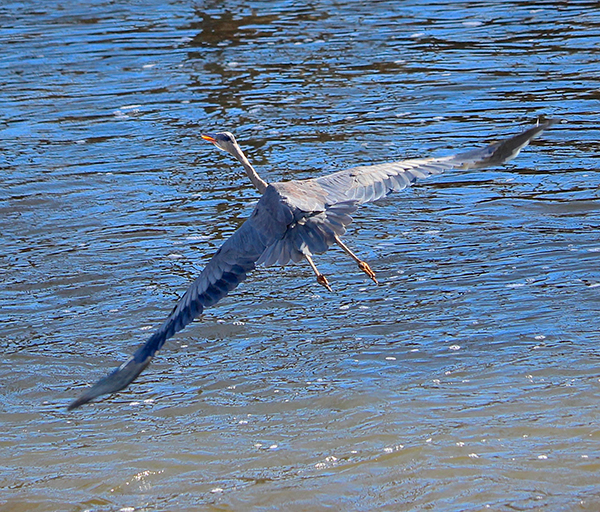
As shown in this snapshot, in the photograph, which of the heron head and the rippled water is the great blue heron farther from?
the heron head

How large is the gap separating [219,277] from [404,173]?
1557mm

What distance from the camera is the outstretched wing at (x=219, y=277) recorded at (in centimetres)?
575

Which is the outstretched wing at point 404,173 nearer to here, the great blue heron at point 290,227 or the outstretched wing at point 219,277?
the great blue heron at point 290,227

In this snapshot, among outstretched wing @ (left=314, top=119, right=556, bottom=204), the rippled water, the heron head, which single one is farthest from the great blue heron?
the heron head

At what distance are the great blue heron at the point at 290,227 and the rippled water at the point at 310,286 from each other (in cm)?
69

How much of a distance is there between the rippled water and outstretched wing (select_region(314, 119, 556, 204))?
3.53ft

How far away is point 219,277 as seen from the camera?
623 cm

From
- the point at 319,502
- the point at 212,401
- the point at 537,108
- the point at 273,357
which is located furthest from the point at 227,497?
the point at 537,108

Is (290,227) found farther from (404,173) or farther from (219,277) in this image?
(404,173)

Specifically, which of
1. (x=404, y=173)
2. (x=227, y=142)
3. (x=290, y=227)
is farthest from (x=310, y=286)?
(x=290, y=227)

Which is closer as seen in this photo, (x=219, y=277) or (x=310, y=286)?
(x=219, y=277)

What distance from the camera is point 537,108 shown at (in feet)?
37.5

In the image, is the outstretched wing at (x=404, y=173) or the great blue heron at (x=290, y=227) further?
the outstretched wing at (x=404, y=173)

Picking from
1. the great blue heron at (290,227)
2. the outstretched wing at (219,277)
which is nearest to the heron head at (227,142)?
the great blue heron at (290,227)
